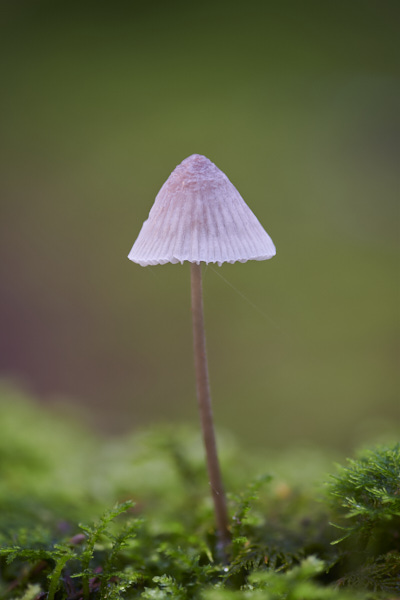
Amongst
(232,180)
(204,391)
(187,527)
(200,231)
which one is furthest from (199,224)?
(232,180)

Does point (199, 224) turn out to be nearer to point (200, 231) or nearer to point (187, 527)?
point (200, 231)

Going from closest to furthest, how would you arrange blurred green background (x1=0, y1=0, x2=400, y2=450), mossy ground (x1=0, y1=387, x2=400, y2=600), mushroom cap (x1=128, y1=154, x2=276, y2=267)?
mossy ground (x1=0, y1=387, x2=400, y2=600), mushroom cap (x1=128, y1=154, x2=276, y2=267), blurred green background (x1=0, y1=0, x2=400, y2=450)

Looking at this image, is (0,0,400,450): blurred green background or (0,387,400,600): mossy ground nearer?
(0,387,400,600): mossy ground

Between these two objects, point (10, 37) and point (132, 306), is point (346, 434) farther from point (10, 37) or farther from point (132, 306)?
point (10, 37)

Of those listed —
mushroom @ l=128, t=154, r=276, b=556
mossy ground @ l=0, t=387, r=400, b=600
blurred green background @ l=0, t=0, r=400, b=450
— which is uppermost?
blurred green background @ l=0, t=0, r=400, b=450

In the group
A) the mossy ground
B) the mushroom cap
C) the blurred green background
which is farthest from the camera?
the blurred green background

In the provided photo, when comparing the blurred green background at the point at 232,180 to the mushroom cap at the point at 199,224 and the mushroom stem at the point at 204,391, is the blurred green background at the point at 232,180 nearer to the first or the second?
the mushroom stem at the point at 204,391

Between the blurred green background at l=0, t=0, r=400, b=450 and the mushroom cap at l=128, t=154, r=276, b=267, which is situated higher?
the blurred green background at l=0, t=0, r=400, b=450

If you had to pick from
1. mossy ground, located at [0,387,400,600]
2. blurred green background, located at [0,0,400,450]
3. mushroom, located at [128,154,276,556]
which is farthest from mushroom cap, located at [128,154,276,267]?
blurred green background, located at [0,0,400,450]

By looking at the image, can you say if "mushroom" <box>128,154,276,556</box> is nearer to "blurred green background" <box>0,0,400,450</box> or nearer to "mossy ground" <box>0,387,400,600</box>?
"mossy ground" <box>0,387,400,600</box>
